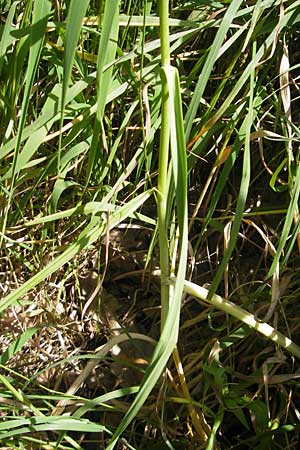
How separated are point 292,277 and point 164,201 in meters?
0.34

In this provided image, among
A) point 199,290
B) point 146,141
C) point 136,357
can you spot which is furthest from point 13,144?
point 136,357

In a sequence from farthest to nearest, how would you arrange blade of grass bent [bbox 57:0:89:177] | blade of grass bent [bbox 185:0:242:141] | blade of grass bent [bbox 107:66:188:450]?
blade of grass bent [bbox 185:0:242:141] → blade of grass bent [bbox 107:66:188:450] → blade of grass bent [bbox 57:0:89:177]

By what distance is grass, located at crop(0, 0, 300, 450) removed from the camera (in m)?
0.94

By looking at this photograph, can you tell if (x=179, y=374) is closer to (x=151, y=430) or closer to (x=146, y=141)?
(x=151, y=430)

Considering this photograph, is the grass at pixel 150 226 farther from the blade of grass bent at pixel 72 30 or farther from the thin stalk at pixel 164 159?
the blade of grass bent at pixel 72 30

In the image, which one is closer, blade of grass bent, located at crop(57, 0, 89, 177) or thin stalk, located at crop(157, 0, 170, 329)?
blade of grass bent, located at crop(57, 0, 89, 177)

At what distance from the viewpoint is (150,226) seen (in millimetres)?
1276

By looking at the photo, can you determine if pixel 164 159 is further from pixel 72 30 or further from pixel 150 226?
pixel 150 226

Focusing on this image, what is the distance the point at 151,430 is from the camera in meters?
1.11

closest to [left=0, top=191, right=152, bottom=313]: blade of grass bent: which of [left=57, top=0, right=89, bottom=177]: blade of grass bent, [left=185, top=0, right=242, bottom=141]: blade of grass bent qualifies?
[left=185, top=0, right=242, bottom=141]: blade of grass bent

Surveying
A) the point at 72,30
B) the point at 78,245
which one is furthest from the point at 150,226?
the point at 72,30

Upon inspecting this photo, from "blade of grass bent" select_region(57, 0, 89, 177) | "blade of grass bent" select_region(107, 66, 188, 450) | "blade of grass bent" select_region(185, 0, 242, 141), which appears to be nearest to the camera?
"blade of grass bent" select_region(57, 0, 89, 177)

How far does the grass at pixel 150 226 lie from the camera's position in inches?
36.9

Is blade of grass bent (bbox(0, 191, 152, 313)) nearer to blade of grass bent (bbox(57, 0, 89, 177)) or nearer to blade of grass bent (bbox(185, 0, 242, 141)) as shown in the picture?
blade of grass bent (bbox(185, 0, 242, 141))
